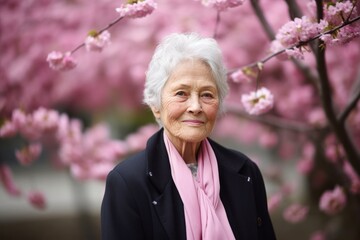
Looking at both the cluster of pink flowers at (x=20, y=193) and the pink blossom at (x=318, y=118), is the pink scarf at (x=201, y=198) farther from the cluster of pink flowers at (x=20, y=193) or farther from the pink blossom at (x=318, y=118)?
the cluster of pink flowers at (x=20, y=193)

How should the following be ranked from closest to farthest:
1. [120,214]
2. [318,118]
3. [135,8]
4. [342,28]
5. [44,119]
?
[120,214] < [342,28] < [135,8] < [44,119] < [318,118]

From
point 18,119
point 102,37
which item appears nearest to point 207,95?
point 102,37

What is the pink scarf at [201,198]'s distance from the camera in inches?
83.7

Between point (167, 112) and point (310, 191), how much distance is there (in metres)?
6.36

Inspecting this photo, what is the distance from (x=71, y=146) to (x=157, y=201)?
314 cm

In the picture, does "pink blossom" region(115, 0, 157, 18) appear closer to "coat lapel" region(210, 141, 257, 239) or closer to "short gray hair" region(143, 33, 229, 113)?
"short gray hair" region(143, 33, 229, 113)

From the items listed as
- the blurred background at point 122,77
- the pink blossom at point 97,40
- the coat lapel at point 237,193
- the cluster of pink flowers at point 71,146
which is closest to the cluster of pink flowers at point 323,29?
the coat lapel at point 237,193

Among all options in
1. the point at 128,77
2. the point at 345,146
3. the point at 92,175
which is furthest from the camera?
the point at 128,77

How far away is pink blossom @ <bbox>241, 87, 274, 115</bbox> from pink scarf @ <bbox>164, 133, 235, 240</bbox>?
0.69 metres

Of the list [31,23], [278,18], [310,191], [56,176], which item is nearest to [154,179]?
[278,18]

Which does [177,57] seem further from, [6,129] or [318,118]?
[318,118]

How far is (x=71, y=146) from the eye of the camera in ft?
16.7

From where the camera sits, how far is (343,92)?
5238 mm

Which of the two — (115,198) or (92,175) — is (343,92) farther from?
(115,198)
